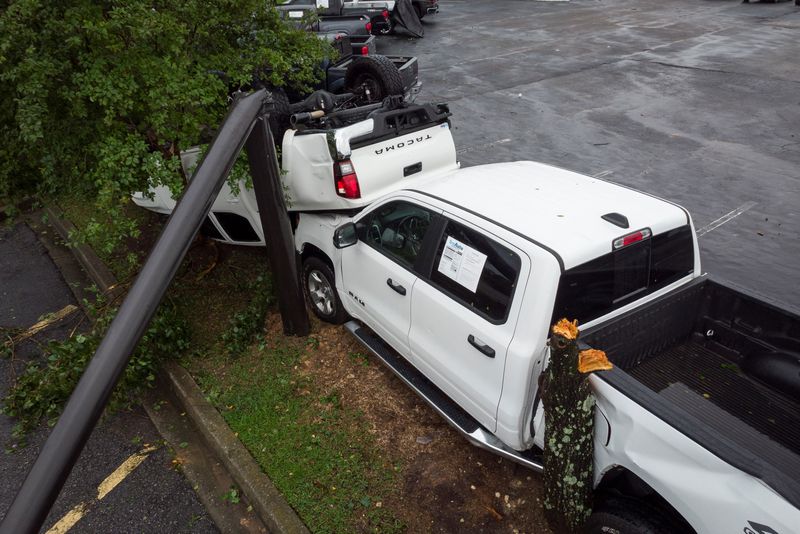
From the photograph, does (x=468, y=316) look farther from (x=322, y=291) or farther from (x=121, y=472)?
(x=121, y=472)

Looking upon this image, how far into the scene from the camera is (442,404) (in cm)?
418

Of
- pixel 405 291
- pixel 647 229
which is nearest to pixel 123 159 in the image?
pixel 405 291

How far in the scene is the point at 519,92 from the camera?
13.0m

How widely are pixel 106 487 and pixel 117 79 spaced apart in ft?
10.9

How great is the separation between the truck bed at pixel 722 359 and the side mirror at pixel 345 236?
6.95 feet

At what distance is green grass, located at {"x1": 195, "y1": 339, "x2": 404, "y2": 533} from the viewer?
3.96m

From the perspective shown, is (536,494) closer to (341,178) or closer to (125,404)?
(341,178)

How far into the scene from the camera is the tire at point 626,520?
2900mm

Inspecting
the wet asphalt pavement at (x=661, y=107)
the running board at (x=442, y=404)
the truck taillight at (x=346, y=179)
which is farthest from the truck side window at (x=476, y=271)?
the wet asphalt pavement at (x=661, y=107)

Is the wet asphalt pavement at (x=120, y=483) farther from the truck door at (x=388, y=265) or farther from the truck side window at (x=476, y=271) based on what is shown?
the truck side window at (x=476, y=271)

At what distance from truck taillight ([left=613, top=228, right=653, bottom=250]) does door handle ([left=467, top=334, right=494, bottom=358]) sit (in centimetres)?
98

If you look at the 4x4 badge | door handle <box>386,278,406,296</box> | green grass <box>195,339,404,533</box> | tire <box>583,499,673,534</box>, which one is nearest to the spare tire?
green grass <box>195,339,404,533</box>

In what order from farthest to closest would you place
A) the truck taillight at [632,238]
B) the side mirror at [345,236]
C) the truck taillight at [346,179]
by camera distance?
1. the truck taillight at [346,179]
2. the side mirror at [345,236]
3. the truck taillight at [632,238]

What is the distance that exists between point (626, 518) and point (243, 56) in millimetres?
5235
